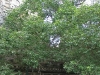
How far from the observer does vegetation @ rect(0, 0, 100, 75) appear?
8758 mm

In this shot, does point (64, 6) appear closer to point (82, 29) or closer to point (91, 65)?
point (82, 29)

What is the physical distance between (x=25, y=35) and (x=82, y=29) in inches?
88.2

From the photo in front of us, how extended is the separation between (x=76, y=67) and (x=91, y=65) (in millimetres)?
647

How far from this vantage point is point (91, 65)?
847cm

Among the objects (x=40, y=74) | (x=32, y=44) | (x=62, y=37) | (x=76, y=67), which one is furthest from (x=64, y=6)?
(x=40, y=74)

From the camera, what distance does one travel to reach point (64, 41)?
9.63 metres

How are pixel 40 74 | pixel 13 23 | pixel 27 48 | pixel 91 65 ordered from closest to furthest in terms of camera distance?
1. pixel 91 65
2. pixel 27 48
3. pixel 13 23
4. pixel 40 74

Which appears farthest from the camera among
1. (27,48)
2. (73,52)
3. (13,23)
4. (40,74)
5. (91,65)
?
(40,74)

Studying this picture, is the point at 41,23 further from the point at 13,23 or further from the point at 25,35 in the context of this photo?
the point at 13,23

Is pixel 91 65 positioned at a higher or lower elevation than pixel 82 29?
lower

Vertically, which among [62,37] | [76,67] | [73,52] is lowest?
[76,67]

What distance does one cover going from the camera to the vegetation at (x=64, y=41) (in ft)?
28.7

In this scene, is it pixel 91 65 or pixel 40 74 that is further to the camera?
pixel 40 74

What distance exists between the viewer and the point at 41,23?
30.9 ft
